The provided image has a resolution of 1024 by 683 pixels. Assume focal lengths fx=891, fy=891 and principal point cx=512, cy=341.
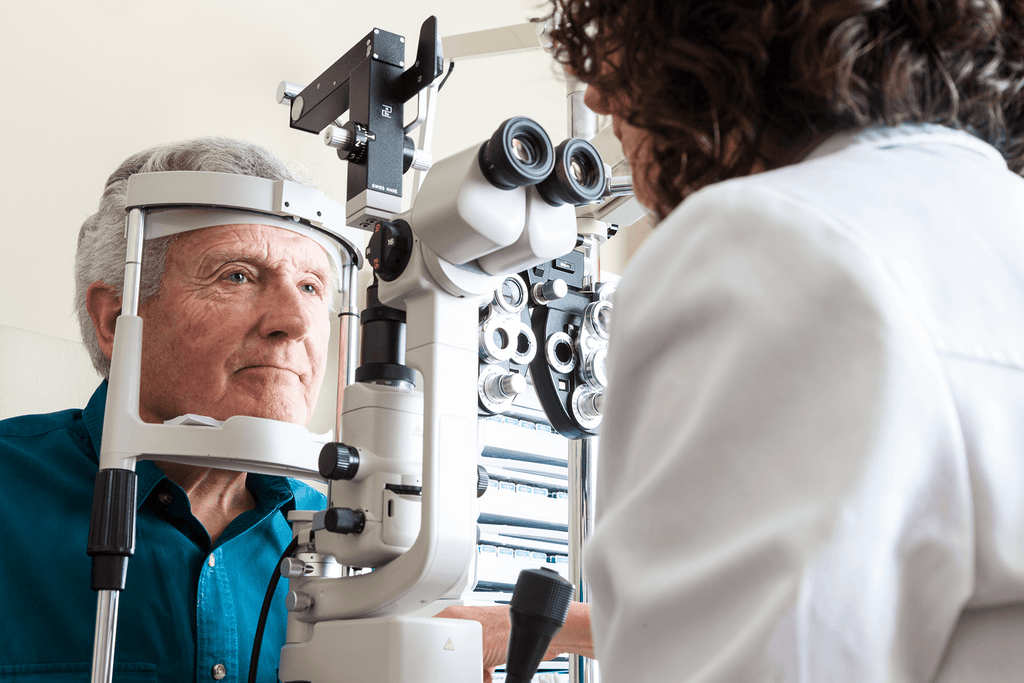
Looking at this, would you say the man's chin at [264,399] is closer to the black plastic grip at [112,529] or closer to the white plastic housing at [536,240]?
the black plastic grip at [112,529]

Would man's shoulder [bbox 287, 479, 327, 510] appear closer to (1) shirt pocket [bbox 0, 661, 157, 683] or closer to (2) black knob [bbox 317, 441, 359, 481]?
(1) shirt pocket [bbox 0, 661, 157, 683]

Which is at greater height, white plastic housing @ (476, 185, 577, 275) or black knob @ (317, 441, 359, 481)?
white plastic housing @ (476, 185, 577, 275)

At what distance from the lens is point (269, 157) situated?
122cm

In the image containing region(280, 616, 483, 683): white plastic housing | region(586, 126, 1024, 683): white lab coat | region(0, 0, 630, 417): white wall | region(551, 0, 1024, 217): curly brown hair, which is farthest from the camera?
region(0, 0, 630, 417): white wall

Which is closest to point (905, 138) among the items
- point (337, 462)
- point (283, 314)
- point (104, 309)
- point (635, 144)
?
point (635, 144)

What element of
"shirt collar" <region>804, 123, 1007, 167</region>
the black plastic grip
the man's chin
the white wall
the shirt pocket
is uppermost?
the white wall

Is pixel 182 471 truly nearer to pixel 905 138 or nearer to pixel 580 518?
pixel 580 518

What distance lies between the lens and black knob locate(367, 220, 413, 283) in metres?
0.81

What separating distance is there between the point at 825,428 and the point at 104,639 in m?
0.70

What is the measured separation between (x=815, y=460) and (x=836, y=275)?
71 mm

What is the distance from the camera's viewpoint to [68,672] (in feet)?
3.07

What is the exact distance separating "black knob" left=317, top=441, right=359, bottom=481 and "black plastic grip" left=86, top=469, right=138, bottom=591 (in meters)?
0.21

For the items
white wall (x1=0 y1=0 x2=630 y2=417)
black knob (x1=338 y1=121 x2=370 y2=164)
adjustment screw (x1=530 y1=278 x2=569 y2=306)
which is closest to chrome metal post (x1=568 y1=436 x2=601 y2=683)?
adjustment screw (x1=530 y1=278 x2=569 y2=306)

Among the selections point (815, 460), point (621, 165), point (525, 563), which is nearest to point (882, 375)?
point (815, 460)
